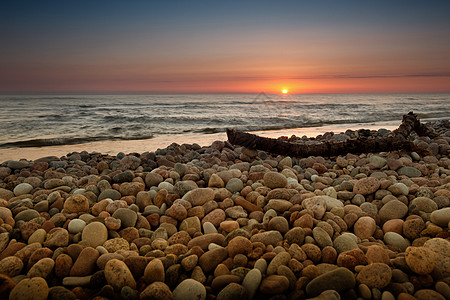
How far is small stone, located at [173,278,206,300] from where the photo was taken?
158 centimetres

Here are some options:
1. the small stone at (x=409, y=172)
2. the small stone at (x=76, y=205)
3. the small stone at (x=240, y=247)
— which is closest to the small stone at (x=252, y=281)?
the small stone at (x=240, y=247)

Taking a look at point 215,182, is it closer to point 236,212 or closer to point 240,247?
point 236,212

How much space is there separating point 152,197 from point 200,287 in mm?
1403

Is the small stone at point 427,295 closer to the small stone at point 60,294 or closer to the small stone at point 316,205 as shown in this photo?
the small stone at point 316,205

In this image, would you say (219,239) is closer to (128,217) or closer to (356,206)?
(128,217)

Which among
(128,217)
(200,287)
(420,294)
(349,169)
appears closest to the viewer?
(420,294)

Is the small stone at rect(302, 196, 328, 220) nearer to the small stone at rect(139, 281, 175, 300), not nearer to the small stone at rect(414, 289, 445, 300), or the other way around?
the small stone at rect(414, 289, 445, 300)

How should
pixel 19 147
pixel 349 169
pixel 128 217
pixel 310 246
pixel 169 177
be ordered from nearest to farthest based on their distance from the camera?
pixel 310 246
pixel 128 217
pixel 169 177
pixel 349 169
pixel 19 147

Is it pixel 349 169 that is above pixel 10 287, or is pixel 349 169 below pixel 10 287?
above

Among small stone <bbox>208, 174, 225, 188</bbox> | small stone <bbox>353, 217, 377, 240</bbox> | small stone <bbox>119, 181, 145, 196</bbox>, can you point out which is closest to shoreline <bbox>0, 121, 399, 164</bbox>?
small stone <bbox>119, 181, 145, 196</bbox>

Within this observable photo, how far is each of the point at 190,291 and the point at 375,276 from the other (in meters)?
1.04

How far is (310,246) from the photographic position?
1.90m

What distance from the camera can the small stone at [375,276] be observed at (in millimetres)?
1543

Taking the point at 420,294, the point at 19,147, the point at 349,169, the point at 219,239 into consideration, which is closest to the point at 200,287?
the point at 219,239
